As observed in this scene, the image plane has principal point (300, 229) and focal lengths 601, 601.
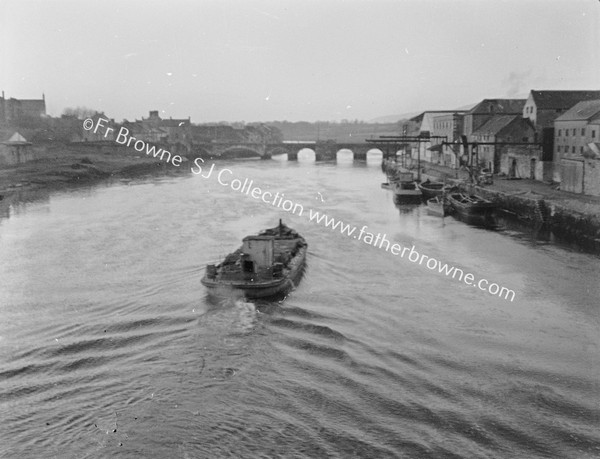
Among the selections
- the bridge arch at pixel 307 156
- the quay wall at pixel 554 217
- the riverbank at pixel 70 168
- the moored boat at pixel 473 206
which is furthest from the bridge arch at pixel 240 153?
the quay wall at pixel 554 217

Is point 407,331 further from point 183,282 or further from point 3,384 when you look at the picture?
point 3,384

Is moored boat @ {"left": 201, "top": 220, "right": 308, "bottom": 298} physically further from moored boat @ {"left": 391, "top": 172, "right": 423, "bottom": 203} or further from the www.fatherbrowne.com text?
moored boat @ {"left": 391, "top": 172, "right": 423, "bottom": 203}

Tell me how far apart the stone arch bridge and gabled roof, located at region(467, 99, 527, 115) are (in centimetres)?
3717

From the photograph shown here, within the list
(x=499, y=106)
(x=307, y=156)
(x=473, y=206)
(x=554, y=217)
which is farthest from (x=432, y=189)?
(x=307, y=156)

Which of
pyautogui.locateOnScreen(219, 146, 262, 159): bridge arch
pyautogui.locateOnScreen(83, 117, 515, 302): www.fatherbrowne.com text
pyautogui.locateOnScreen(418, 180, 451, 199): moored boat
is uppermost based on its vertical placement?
pyautogui.locateOnScreen(219, 146, 262, 159): bridge arch

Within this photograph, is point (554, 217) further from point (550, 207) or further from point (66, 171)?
point (66, 171)

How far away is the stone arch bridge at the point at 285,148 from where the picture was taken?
10019 cm

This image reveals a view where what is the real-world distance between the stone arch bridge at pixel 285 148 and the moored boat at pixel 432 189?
5173 centimetres

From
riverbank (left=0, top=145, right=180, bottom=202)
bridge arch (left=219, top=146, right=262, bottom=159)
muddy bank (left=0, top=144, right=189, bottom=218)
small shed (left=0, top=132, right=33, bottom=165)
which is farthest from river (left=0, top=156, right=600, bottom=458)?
A: bridge arch (left=219, top=146, right=262, bottom=159)

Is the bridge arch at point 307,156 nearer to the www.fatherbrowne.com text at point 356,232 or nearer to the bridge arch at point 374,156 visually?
the bridge arch at point 374,156

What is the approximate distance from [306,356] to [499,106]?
52.6 meters

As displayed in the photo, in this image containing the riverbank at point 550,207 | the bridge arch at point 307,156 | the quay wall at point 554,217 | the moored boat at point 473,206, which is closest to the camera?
the quay wall at point 554,217

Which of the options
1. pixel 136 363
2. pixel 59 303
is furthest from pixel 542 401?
pixel 59 303

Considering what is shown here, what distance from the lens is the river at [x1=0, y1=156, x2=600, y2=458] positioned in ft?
37.7
